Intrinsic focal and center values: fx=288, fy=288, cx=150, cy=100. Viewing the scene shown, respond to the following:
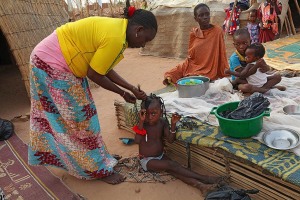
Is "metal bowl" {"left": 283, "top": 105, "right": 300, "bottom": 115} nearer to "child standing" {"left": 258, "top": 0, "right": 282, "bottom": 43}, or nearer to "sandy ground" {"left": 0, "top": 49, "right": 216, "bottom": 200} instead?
"sandy ground" {"left": 0, "top": 49, "right": 216, "bottom": 200}

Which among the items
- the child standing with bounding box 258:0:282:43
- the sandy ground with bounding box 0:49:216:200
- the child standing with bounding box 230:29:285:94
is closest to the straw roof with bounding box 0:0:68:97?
the sandy ground with bounding box 0:49:216:200

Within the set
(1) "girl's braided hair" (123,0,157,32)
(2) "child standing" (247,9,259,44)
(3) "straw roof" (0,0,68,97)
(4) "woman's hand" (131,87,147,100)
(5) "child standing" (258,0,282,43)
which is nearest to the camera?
(1) "girl's braided hair" (123,0,157,32)

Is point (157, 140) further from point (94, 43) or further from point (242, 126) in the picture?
point (94, 43)

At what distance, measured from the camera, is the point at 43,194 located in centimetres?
240

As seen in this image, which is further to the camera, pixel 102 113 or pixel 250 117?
pixel 102 113

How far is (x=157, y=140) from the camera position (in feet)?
8.12

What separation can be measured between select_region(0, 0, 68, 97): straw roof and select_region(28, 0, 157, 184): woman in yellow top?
2440 millimetres

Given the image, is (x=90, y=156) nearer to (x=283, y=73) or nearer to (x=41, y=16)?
(x=283, y=73)

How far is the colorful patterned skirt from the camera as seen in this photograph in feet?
6.94

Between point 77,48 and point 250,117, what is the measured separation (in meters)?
1.34

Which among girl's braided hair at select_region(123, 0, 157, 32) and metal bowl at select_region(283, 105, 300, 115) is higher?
girl's braided hair at select_region(123, 0, 157, 32)

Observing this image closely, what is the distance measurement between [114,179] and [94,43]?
3.90ft

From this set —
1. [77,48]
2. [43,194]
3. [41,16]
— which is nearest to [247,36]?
[77,48]

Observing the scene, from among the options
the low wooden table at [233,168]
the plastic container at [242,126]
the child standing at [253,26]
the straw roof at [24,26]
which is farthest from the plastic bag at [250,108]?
the child standing at [253,26]
